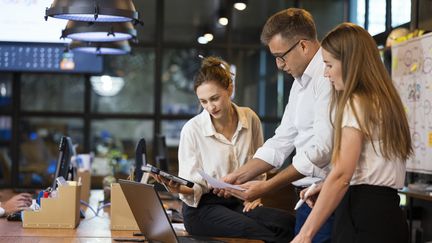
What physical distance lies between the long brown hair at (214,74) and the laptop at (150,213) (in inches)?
32.3

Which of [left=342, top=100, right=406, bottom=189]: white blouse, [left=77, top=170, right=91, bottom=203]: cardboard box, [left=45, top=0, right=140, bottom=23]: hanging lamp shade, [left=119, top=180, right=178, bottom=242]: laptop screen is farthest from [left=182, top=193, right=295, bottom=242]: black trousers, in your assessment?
[left=77, top=170, right=91, bottom=203]: cardboard box

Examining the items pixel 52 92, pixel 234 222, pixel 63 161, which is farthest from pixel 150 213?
pixel 52 92

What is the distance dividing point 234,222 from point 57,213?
2.90ft

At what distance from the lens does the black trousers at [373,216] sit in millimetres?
2553

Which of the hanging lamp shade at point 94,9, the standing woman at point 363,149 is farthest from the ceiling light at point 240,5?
the standing woman at point 363,149

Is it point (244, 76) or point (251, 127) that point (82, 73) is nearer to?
point (244, 76)

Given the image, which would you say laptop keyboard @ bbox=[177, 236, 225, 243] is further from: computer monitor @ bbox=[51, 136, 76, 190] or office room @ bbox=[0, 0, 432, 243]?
computer monitor @ bbox=[51, 136, 76, 190]

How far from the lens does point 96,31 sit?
17.4 ft

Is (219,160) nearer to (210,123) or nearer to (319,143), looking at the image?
(210,123)

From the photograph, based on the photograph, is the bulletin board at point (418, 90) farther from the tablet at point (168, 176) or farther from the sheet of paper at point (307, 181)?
the tablet at point (168, 176)

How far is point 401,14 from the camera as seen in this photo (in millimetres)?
7172

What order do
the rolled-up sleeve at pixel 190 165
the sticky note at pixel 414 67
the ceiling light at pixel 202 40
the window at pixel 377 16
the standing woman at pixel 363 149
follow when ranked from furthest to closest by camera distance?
the ceiling light at pixel 202 40
the window at pixel 377 16
the sticky note at pixel 414 67
the rolled-up sleeve at pixel 190 165
the standing woman at pixel 363 149

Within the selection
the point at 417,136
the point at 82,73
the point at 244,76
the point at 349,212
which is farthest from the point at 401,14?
the point at 349,212

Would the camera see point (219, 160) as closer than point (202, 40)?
Yes
